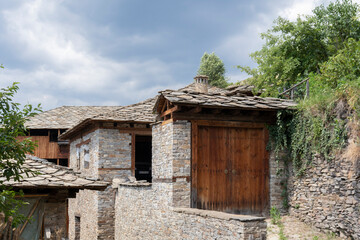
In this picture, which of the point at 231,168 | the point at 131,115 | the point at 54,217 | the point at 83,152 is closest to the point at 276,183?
the point at 231,168

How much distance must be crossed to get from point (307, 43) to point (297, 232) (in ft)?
43.8

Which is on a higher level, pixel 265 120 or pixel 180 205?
pixel 265 120

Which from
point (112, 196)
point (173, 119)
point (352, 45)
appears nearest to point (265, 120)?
point (173, 119)

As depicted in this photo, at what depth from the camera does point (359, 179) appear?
789cm

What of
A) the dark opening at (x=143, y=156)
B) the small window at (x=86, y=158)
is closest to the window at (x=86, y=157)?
the small window at (x=86, y=158)

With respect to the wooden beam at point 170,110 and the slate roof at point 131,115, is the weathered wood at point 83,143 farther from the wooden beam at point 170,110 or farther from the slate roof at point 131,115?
the wooden beam at point 170,110


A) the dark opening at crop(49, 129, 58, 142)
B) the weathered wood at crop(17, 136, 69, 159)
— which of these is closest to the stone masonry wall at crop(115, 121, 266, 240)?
the weathered wood at crop(17, 136, 69, 159)

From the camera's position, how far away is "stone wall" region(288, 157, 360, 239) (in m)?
7.96

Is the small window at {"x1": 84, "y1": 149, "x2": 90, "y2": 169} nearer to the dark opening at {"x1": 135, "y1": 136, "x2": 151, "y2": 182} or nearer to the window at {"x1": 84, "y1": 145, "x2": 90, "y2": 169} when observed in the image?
the window at {"x1": 84, "y1": 145, "x2": 90, "y2": 169}

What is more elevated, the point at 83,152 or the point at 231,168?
the point at 83,152

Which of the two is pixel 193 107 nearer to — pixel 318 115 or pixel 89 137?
pixel 318 115

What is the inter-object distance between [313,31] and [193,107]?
1256 cm

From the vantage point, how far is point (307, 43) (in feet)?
64.5

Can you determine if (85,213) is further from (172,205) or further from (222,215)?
(222,215)
